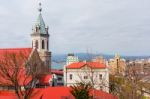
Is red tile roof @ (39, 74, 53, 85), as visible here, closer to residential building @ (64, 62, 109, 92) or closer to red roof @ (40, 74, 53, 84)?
red roof @ (40, 74, 53, 84)

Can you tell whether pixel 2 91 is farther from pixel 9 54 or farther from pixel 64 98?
pixel 64 98

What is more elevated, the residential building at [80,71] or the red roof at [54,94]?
the residential building at [80,71]

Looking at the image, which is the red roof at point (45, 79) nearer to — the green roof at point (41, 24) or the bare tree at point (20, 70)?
the bare tree at point (20, 70)

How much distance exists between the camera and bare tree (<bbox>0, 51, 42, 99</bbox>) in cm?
5603

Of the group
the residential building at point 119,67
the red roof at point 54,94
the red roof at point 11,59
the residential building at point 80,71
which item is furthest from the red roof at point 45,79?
the residential building at point 119,67

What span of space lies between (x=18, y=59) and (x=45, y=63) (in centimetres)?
1222

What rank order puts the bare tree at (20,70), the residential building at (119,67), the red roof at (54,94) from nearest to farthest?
the residential building at (119,67), the bare tree at (20,70), the red roof at (54,94)

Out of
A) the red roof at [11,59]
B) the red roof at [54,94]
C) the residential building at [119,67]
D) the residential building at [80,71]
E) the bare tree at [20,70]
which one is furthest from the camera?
the residential building at [80,71]

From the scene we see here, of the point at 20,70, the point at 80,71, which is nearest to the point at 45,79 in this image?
the point at 20,70

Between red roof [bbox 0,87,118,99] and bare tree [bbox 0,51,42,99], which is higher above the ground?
bare tree [bbox 0,51,42,99]

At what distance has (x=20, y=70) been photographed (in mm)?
63562

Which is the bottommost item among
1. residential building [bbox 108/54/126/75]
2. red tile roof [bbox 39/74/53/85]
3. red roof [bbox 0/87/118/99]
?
red roof [bbox 0/87/118/99]

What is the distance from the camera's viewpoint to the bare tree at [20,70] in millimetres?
56031

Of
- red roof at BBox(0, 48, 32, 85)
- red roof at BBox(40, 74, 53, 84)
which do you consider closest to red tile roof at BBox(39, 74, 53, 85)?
red roof at BBox(40, 74, 53, 84)
